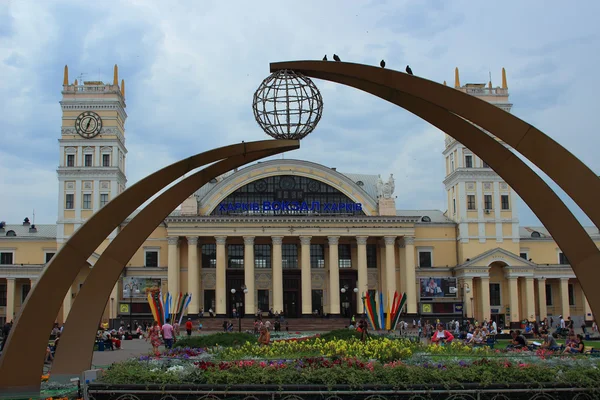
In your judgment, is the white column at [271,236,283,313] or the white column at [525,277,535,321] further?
the white column at [525,277,535,321]

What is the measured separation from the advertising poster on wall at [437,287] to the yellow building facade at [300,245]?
10cm

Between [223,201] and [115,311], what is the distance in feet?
45.7

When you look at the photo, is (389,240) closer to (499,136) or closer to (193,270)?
(193,270)

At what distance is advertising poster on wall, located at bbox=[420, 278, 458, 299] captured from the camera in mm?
67250

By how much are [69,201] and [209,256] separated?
1391 cm

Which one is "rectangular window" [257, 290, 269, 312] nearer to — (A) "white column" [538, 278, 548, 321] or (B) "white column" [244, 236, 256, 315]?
(B) "white column" [244, 236, 256, 315]

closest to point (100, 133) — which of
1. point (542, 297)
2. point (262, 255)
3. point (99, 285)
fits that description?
point (262, 255)

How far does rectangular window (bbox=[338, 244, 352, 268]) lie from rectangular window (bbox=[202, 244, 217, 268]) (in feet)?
39.3

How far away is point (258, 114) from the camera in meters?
17.8

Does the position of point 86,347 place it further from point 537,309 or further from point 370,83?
point 537,309

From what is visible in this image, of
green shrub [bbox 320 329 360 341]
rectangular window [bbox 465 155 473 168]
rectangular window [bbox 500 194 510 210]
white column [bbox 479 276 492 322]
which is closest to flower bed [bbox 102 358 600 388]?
green shrub [bbox 320 329 360 341]

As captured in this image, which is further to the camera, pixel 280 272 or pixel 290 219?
pixel 290 219

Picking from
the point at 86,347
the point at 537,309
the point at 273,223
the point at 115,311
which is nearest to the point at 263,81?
the point at 86,347

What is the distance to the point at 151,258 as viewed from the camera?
69.6 m
